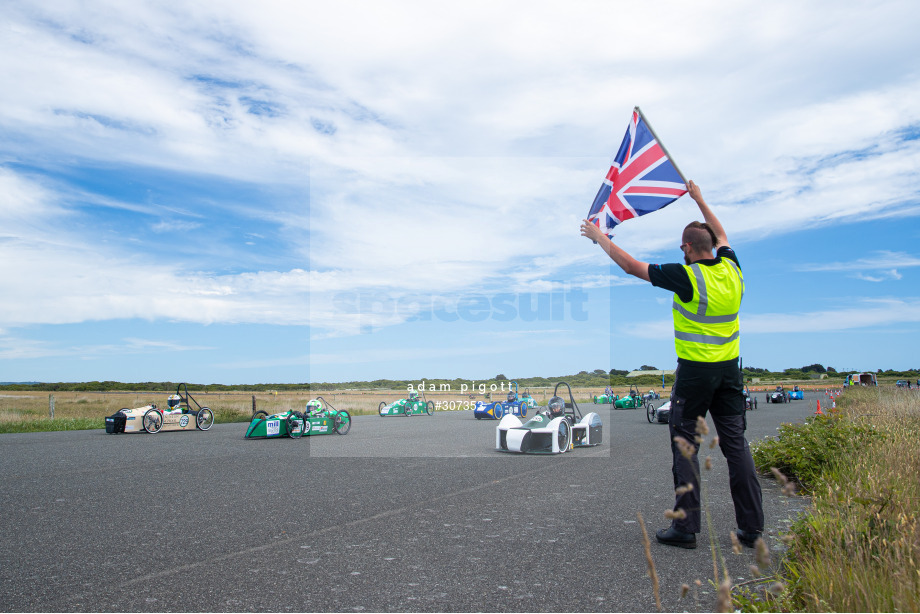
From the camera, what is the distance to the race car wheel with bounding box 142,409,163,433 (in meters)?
17.1

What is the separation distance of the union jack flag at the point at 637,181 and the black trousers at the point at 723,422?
2618 millimetres

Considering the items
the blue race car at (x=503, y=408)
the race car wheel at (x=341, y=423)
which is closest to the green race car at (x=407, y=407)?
the blue race car at (x=503, y=408)

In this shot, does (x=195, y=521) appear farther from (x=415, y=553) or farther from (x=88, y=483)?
(x=88, y=483)

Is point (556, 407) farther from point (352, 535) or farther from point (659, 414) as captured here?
point (659, 414)

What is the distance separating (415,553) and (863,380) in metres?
68.1

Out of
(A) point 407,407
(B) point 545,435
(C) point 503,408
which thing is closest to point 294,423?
(B) point 545,435

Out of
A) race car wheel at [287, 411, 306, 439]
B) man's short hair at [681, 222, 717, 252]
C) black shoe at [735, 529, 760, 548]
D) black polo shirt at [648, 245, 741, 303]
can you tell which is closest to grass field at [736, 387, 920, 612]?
black shoe at [735, 529, 760, 548]

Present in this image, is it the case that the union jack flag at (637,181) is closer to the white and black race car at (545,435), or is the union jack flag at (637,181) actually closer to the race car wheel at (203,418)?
the white and black race car at (545,435)

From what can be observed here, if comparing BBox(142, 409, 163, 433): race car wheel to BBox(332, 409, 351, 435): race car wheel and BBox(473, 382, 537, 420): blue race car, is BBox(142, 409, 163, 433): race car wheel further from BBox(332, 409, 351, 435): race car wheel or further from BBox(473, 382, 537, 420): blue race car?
BBox(473, 382, 537, 420): blue race car

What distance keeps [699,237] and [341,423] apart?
44.8 feet

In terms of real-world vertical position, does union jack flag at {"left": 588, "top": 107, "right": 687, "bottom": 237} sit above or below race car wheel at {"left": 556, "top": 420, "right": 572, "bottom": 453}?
above

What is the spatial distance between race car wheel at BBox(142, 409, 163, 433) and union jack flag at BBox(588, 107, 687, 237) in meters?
14.6

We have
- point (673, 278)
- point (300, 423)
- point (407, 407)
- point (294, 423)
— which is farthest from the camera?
point (407, 407)

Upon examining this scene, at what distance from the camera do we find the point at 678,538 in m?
4.47
